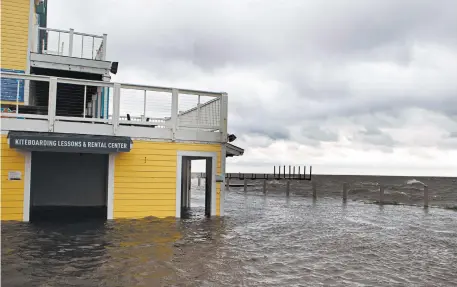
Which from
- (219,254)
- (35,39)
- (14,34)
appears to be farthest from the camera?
(35,39)

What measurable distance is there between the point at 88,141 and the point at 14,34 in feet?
26.9

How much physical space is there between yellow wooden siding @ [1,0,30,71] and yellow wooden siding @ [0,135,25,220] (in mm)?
6250

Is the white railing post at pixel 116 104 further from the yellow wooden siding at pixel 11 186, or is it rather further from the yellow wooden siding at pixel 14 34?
the yellow wooden siding at pixel 14 34

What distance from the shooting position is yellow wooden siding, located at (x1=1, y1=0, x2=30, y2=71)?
54.3ft

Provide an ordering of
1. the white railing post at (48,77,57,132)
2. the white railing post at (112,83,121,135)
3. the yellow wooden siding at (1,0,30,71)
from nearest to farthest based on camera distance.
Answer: the white railing post at (48,77,57,132), the white railing post at (112,83,121,135), the yellow wooden siding at (1,0,30,71)

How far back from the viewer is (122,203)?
498 inches

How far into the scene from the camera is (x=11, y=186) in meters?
11.6

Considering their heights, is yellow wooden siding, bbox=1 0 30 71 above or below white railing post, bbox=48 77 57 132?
above

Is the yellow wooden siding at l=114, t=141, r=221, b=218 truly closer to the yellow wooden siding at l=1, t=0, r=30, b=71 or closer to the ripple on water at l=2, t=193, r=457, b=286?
the ripple on water at l=2, t=193, r=457, b=286

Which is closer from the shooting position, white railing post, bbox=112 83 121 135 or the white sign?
the white sign

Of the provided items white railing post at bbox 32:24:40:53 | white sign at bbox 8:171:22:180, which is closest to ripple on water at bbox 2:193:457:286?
white sign at bbox 8:171:22:180

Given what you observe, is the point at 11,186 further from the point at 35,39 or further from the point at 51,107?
the point at 35,39

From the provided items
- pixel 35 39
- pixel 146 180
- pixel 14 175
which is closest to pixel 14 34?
pixel 35 39

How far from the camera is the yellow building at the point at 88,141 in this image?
11711mm
